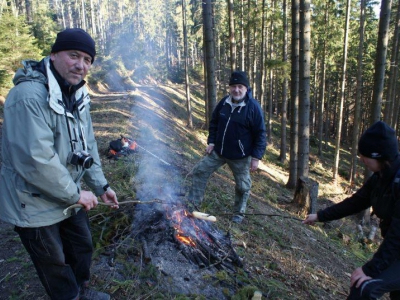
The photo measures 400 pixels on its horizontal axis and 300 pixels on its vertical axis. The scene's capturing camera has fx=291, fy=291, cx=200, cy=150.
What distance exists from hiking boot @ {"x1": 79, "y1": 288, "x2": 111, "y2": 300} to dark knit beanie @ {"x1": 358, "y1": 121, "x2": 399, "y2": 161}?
3004mm

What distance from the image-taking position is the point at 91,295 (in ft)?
9.79

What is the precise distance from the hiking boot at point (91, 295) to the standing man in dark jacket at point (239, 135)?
238 centimetres

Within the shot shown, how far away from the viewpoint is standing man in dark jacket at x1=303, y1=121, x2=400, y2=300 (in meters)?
2.62

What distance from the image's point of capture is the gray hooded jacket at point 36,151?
81.4 inches

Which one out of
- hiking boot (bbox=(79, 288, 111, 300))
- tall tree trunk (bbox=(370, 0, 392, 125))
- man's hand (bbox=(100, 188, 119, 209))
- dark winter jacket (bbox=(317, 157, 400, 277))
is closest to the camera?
dark winter jacket (bbox=(317, 157, 400, 277))

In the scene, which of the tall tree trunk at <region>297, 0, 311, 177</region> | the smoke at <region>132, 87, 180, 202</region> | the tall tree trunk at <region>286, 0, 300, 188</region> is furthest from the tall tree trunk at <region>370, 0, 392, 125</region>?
the smoke at <region>132, 87, 180, 202</region>

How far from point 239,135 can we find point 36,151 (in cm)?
340

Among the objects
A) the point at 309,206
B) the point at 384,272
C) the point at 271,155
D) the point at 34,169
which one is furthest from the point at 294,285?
the point at 271,155

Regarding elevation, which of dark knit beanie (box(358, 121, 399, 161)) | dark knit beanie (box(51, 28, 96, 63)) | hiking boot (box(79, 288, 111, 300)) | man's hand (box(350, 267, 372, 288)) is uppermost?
dark knit beanie (box(51, 28, 96, 63))

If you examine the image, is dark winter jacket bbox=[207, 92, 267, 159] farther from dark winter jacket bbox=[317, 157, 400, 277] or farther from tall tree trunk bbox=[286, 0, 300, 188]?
tall tree trunk bbox=[286, 0, 300, 188]

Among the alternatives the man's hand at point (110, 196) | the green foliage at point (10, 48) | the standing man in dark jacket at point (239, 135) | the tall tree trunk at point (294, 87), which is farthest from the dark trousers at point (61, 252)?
the green foliage at point (10, 48)

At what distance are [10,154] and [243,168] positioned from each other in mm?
3665

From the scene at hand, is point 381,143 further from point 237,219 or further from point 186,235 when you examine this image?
point 237,219

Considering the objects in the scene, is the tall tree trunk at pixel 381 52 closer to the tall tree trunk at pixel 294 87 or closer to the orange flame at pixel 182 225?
the tall tree trunk at pixel 294 87
